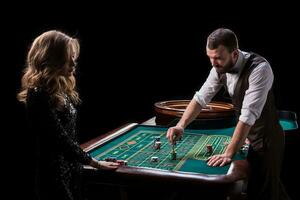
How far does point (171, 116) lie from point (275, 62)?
2.08 m

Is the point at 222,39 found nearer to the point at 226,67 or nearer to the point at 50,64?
the point at 226,67

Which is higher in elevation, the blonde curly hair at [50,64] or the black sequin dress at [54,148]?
the blonde curly hair at [50,64]

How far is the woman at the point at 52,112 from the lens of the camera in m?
1.89

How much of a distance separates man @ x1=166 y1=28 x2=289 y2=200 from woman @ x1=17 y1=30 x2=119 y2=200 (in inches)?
34.7

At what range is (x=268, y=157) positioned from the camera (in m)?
2.74

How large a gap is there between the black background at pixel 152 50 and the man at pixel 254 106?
7.59ft

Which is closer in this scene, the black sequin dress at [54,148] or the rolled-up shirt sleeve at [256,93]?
the black sequin dress at [54,148]

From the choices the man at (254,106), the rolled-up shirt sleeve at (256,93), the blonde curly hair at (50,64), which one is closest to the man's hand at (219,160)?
the man at (254,106)

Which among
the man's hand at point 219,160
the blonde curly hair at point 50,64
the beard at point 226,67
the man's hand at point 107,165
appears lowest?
the man's hand at point 219,160

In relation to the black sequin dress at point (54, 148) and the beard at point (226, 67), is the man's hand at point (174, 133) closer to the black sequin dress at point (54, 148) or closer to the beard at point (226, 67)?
the beard at point (226, 67)

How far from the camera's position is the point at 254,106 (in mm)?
2475

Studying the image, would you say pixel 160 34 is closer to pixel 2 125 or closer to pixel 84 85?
pixel 84 85

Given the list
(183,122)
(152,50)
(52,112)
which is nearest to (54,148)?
(52,112)

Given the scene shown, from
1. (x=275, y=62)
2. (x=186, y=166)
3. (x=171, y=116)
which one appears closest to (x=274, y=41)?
(x=275, y=62)
